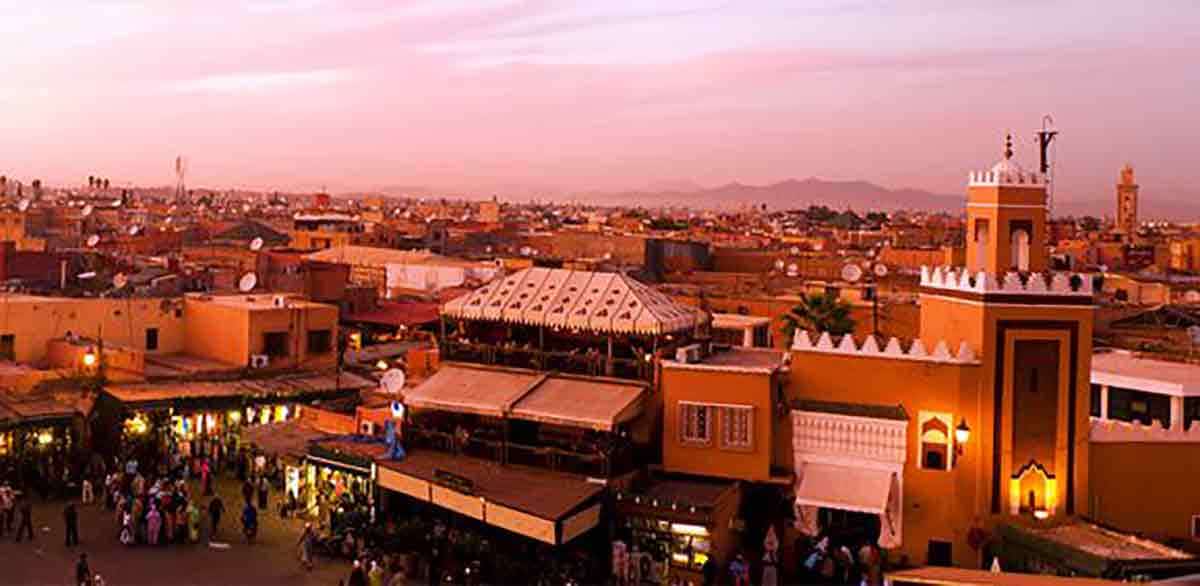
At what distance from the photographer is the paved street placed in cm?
1833

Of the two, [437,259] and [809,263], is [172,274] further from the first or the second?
[809,263]

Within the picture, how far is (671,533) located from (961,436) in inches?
191

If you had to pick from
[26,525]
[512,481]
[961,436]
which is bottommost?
[26,525]

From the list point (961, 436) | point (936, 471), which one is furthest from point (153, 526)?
point (961, 436)

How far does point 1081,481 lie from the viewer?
1922 cm

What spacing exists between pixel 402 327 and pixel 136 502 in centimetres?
1821

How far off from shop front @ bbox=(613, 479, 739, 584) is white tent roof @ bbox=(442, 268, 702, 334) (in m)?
3.02

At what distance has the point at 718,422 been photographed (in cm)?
2000

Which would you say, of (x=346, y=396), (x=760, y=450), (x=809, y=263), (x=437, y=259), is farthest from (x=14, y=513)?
(x=809, y=263)

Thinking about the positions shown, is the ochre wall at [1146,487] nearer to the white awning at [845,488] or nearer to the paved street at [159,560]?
the white awning at [845,488]

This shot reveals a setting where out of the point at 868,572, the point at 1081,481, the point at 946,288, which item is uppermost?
the point at 946,288

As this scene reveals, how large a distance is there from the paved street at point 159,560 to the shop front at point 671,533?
182 inches

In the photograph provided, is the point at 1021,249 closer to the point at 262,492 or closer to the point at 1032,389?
the point at 1032,389

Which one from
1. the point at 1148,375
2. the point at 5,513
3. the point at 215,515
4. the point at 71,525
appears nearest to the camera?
the point at 71,525
